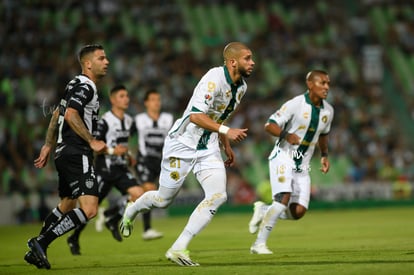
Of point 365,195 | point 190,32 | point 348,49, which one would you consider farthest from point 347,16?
point 365,195

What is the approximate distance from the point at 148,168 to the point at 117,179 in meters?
1.38

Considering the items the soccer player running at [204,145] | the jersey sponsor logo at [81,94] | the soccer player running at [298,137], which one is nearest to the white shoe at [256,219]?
the soccer player running at [298,137]

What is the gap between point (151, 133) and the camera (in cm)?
1791

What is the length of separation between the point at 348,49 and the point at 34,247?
87.2 feet

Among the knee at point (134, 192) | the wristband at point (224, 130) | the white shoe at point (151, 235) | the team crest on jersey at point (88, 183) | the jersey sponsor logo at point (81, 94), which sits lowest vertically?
the white shoe at point (151, 235)

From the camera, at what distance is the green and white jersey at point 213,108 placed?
36.6 ft

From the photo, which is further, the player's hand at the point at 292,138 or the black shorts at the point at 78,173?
the player's hand at the point at 292,138

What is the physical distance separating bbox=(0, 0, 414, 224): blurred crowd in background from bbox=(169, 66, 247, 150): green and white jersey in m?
15.0

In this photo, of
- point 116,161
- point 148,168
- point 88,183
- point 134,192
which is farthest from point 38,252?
point 148,168

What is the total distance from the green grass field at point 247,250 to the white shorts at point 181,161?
1.08m

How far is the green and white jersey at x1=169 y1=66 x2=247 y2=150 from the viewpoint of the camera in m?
11.1

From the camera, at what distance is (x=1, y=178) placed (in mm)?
25906

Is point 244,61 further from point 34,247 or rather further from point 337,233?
point 337,233

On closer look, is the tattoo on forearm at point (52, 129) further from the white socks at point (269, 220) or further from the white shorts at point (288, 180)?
the white shorts at point (288, 180)
